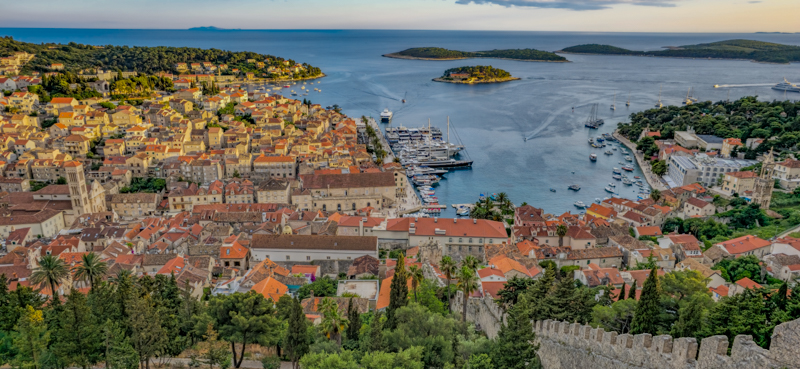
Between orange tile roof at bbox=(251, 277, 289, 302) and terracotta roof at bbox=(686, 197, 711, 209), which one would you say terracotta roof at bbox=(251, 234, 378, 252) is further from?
terracotta roof at bbox=(686, 197, 711, 209)

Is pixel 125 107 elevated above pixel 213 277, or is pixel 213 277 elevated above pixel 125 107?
pixel 125 107

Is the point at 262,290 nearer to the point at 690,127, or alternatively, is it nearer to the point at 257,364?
the point at 257,364

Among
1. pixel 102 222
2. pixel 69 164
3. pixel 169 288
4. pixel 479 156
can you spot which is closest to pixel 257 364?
pixel 169 288

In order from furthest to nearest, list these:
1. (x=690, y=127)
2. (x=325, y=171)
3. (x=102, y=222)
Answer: (x=690, y=127) < (x=325, y=171) < (x=102, y=222)

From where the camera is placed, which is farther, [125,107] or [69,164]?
[125,107]

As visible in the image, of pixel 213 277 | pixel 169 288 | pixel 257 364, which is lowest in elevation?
pixel 213 277

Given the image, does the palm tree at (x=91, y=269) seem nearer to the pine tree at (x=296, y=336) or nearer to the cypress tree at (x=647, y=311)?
the pine tree at (x=296, y=336)
